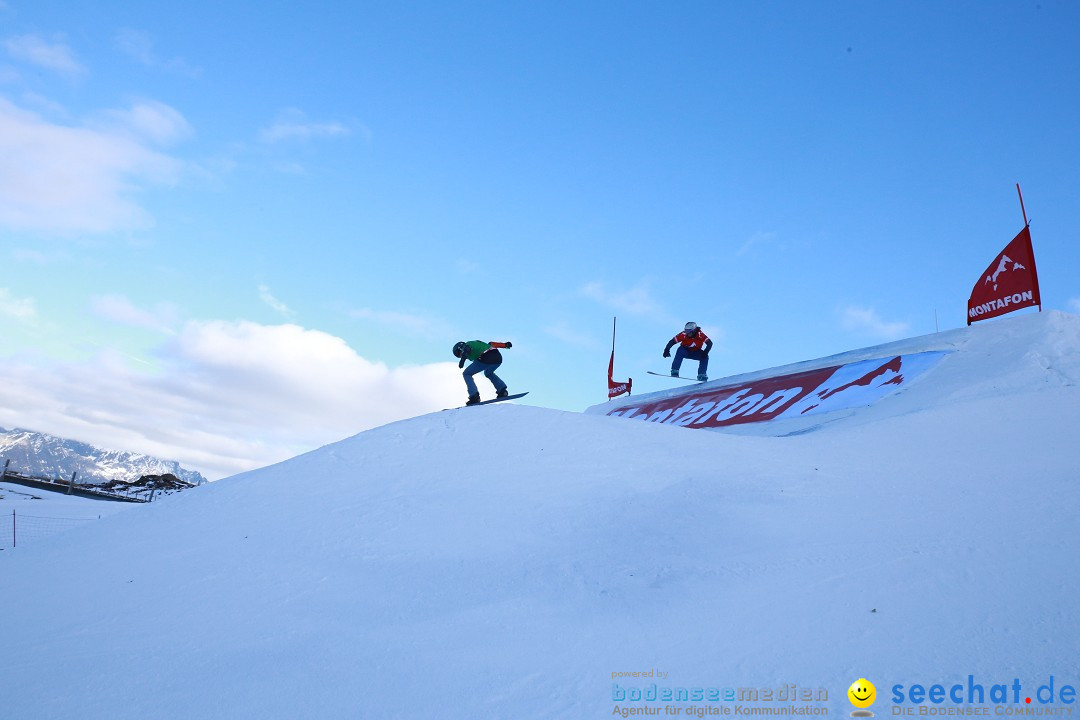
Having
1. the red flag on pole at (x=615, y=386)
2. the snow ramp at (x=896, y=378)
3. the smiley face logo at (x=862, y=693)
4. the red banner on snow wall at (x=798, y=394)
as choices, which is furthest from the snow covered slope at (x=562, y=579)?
the red flag on pole at (x=615, y=386)

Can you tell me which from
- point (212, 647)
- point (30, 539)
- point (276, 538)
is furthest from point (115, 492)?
point (212, 647)

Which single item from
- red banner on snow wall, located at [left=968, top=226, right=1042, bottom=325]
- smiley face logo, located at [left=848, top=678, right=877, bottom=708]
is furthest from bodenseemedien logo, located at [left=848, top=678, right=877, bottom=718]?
red banner on snow wall, located at [left=968, top=226, right=1042, bottom=325]

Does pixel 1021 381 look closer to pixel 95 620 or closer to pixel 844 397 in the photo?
pixel 844 397

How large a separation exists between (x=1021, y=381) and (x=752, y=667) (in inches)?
392

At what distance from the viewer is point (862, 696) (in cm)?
330

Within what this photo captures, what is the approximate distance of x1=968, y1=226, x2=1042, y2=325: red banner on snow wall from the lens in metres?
14.5

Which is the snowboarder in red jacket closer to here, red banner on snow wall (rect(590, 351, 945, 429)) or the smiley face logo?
red banner on snow wall (rect(590, 351, 945, 429))

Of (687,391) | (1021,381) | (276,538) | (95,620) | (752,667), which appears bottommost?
(95,620)

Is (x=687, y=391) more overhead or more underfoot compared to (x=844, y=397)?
more overhead

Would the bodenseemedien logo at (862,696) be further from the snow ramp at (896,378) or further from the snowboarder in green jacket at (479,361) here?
the snowboarder in green jacket at (479,361)

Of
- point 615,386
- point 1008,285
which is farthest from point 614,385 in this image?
point 1008,285

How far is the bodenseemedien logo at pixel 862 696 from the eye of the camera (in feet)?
10.5

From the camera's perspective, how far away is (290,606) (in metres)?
5.23

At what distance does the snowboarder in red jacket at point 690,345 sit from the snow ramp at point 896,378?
1404 millimetres
